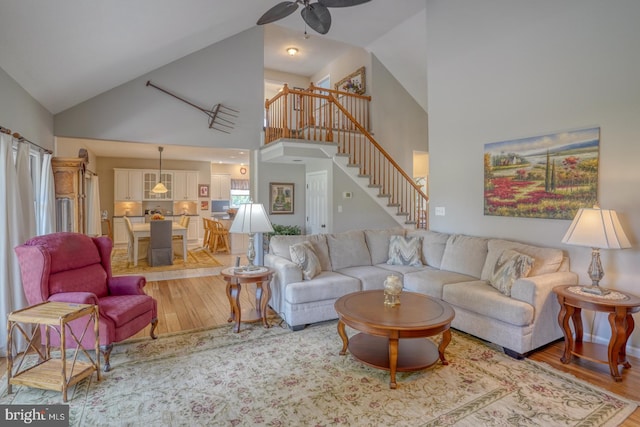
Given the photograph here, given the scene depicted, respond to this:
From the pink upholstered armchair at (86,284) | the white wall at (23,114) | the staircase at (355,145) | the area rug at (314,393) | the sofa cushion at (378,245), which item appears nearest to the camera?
the area rug at (314,393)

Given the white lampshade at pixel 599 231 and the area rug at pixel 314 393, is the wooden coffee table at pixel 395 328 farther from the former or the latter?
the white lampshade at pixel 599 231

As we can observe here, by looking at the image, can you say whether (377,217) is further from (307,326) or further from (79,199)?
(79,199)

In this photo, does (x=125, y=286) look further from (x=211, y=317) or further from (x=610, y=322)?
(x=610, y=322)

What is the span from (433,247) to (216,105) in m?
4.45

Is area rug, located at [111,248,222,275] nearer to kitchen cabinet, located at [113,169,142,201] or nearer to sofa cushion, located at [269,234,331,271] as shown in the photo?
kitchen cabinet, located at [113,169,142,201]

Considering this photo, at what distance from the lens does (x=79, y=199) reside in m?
4.92

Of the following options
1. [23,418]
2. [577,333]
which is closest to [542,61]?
[577,333]

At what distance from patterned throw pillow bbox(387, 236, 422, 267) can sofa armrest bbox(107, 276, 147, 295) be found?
3.03 metres

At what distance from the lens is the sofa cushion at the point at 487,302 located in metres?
2.96

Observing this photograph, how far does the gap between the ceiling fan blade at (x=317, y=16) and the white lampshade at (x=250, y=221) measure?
2.08m

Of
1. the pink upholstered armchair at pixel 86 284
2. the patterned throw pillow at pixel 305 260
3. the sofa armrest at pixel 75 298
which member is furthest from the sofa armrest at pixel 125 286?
the patterned throw pillow at pixel 305 260

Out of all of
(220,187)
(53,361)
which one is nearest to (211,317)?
(53,361)

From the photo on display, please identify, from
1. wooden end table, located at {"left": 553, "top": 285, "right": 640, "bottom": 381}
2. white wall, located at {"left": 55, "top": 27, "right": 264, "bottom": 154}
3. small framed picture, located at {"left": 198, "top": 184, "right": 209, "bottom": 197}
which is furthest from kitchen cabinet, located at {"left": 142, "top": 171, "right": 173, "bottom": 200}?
wooden end table, located at {"left": 553, "top": 285, "right": 640, "bottom": 381}

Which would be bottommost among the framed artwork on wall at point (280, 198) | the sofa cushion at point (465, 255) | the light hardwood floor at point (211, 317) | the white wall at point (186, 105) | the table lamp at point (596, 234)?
the light hardwood floor at point (211, 317)
